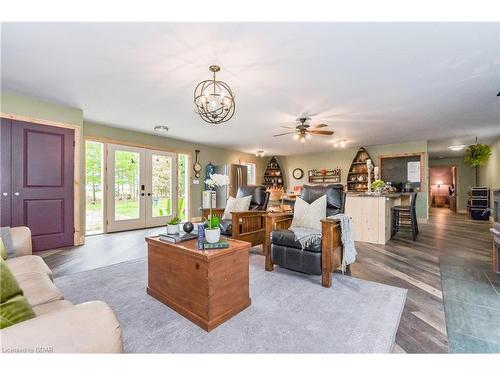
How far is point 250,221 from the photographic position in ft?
11.5

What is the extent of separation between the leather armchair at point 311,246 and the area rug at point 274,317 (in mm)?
164

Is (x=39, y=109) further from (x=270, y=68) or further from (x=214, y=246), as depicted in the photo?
(x=214, y=246)

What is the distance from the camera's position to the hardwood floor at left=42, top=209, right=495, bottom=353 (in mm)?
1680

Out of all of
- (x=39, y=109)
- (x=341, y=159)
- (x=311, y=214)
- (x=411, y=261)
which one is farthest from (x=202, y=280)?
(x=341, y=159)

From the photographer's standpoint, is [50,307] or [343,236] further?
[343,236]

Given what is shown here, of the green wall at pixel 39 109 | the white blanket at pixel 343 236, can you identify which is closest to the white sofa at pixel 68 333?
the white blanket at pixel 343 236

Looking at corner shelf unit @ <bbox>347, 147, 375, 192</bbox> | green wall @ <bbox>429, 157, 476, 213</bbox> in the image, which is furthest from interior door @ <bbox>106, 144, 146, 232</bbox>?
green wall @ <bbox>429, 157, 476, 213</bbox>

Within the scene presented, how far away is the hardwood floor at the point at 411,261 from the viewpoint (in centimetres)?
168

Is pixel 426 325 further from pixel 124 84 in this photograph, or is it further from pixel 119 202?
pixel 119 202

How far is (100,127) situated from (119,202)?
1.66 metres

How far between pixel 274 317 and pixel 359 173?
692 centimetres
